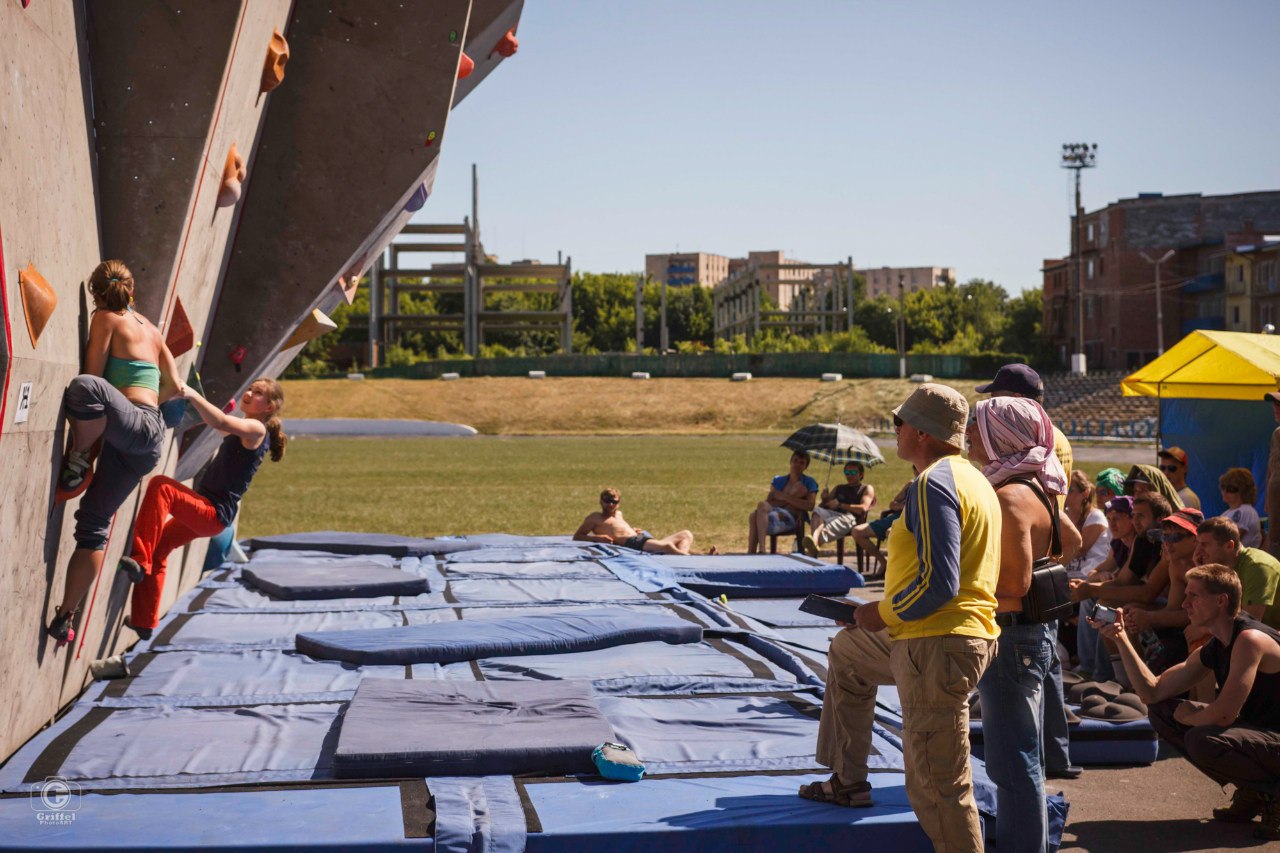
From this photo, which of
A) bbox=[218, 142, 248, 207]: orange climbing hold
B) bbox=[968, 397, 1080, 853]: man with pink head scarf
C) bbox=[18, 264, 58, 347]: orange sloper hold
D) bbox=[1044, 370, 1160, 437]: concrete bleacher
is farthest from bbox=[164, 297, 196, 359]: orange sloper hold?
bbox=[1044, 370, 1160, 437]: concrete bleacher

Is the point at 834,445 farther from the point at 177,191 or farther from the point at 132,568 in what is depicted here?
the point at 177,191

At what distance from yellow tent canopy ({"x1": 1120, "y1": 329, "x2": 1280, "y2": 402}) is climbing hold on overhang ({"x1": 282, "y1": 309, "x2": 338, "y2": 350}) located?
847 cm

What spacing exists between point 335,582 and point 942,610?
276 inches

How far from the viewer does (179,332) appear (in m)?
7.45

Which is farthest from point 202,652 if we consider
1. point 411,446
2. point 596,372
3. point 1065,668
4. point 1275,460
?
point 596,372

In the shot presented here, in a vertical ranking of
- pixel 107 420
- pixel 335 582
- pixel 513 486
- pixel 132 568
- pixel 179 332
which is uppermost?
pixel 179 332

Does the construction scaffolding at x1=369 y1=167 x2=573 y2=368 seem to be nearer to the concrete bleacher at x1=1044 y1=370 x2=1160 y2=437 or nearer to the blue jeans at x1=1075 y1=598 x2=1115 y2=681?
the concrete bleacher at x1=1044 y1=370 x2=1160 y2=437

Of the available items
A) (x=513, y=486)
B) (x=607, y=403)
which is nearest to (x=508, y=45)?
(x=513, y=486)

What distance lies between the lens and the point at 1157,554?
809 centimetres

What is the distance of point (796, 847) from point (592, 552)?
27.0 ft

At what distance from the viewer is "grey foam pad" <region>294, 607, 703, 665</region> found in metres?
7.64

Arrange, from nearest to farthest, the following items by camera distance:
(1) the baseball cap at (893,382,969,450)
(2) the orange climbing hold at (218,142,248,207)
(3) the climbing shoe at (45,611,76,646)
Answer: (1) the baseball cap at (893,382,969,450) → (3) the climbing shoe at (45,611,76,646) → (2) the orange climbing hold at (218,142,248,207)

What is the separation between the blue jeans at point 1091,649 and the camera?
8.00 m

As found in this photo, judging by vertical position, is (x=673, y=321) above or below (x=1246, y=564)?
above
